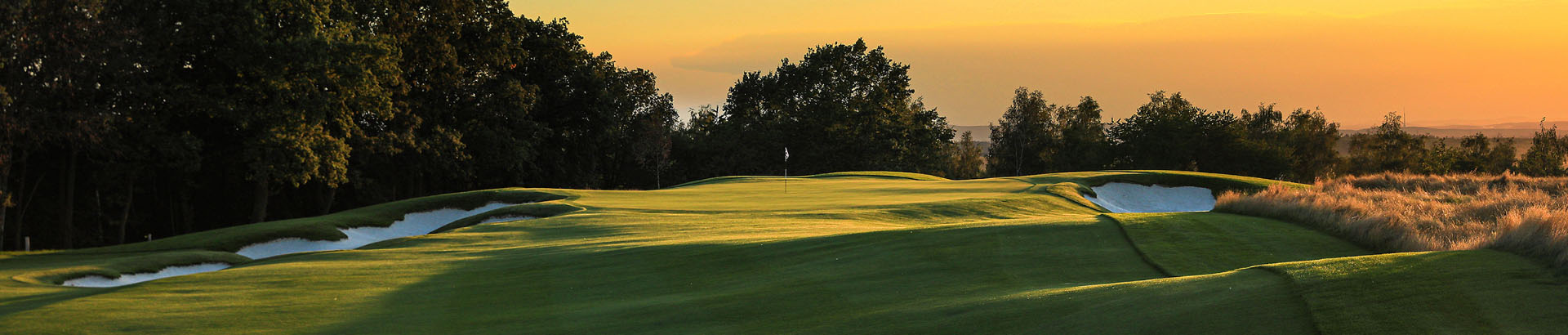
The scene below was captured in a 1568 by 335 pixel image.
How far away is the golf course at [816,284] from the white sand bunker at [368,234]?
2.16 metres

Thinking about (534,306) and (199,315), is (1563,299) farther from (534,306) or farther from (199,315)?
(199,315)

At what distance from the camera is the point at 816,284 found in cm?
1097

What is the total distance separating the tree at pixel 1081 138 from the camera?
83312 mm

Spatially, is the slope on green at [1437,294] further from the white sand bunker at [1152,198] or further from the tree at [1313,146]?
the tree at [1313,146]

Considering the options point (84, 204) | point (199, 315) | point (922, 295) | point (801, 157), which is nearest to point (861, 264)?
point (922, 295)

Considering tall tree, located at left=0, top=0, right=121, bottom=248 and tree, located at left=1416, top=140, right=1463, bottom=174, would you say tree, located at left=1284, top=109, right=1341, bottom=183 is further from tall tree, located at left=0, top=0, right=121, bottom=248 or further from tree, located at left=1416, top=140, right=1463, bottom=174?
tall tree, located at left=0, top=0, right=121, bottom=248

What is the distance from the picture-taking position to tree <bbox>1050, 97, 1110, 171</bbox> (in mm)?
83312

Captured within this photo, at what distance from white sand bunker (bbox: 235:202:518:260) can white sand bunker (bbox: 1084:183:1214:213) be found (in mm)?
23180

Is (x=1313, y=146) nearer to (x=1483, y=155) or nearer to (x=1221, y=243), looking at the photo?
(x=1483, y=155)

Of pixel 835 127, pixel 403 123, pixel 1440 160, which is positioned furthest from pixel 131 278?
pixel 1440 160

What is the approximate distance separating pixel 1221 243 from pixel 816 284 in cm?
578

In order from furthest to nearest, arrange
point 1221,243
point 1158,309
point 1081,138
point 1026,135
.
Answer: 1. point 1026,135
2. point 1081,138
3. point 1221,243
4. point 1158,309

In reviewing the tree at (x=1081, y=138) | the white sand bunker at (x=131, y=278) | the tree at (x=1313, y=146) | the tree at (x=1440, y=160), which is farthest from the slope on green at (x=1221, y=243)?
the tree at (x=1313, y=146)

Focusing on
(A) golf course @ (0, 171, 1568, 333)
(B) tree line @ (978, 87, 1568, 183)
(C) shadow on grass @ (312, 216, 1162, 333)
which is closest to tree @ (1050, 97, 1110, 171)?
(B) tree line @ (978, 87, 1568, 183)
